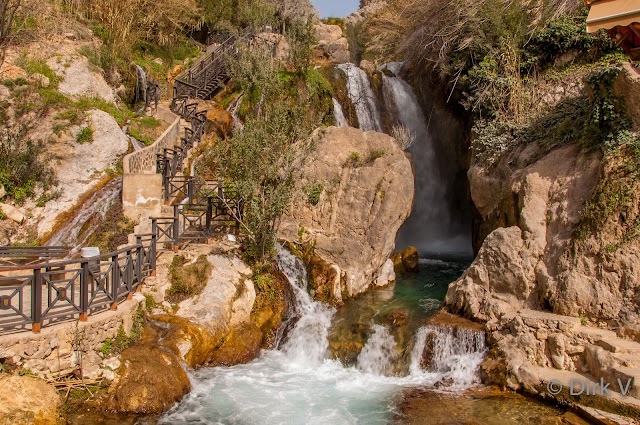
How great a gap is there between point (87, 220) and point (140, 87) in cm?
1034

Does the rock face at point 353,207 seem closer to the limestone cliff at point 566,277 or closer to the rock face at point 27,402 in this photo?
the limestone cliff at point 566,277

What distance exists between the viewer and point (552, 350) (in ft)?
33.0

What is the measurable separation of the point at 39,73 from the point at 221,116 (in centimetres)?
690

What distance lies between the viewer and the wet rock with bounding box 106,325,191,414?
8578 millimetres

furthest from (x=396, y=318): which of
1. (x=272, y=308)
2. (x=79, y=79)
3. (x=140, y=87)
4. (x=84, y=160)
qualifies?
(x=140, y=87)

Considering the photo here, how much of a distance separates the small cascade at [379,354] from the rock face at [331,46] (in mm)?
20281

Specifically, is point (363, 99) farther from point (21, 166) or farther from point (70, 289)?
point (70, 289)

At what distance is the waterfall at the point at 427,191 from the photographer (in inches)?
873

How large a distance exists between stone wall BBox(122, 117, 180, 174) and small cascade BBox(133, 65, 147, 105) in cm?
397

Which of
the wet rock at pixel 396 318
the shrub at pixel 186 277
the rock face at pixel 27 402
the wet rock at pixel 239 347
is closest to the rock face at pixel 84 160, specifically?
the shrub at pixel 186 277

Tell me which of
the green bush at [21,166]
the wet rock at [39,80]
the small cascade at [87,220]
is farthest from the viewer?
the wet rock at [39,80]

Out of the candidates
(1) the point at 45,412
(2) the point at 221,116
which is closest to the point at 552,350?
(1) the point at 45,412

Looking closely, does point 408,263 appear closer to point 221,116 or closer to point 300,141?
point 300,141

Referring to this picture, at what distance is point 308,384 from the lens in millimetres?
10430
